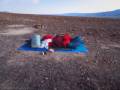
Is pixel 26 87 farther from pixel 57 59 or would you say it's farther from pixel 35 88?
pixel 57 59

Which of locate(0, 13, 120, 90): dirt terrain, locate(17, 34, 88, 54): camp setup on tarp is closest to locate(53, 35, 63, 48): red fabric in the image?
locate(17, 34, 88, 54): camp setup on tarp

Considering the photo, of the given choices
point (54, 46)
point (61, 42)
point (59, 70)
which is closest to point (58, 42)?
point (61, 42)

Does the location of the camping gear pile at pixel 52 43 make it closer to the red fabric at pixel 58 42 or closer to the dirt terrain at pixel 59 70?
the red fabric at pixel 58 42

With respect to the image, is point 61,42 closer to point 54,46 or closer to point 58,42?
point 58,42

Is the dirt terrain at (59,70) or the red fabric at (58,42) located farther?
the red fabric at (58,42)

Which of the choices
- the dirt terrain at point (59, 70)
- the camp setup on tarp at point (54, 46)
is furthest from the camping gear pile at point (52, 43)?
the dirt terrain at point (59, 70)

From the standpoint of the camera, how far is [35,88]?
4.56 m

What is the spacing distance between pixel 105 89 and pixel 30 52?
399 cm

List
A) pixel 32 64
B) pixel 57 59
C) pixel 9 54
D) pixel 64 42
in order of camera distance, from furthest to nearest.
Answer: pixel 64 42 → pixel 9 54 → pixel 57 59 → pixel 32 64

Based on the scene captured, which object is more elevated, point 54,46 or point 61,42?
point 61,42

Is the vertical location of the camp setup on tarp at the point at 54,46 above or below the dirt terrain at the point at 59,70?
above

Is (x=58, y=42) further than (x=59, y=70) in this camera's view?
Yes

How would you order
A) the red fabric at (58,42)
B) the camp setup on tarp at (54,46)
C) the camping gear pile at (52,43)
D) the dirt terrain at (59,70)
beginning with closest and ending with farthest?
1. the dirt terrain at (59,70)
2. the camp setup on tarp at (54,46)
3. the camping gear pile at (52,43)
4. the red fabric at (58,42)

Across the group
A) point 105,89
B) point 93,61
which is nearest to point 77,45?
point 93,61
